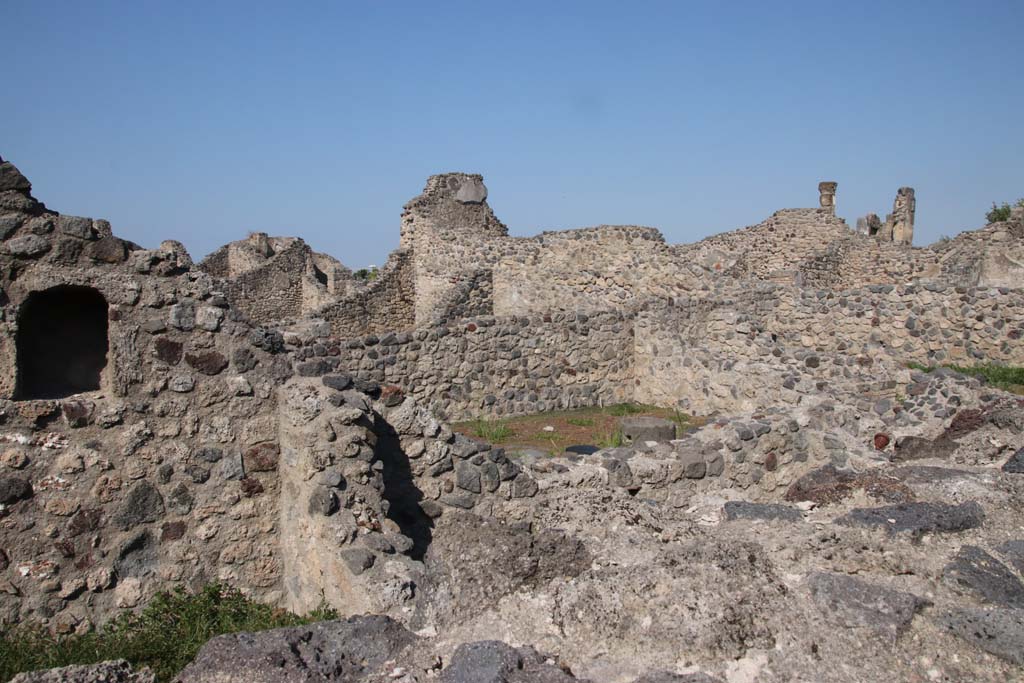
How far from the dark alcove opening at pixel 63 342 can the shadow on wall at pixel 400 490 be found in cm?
194

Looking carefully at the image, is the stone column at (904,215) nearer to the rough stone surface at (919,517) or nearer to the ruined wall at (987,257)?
the ruined wall at (987,257)

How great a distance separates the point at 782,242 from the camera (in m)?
A: 23.7

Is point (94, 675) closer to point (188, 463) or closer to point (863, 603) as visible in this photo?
point (188, 463)

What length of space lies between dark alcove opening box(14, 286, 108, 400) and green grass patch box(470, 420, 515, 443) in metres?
5.08

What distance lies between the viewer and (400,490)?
5.89 m

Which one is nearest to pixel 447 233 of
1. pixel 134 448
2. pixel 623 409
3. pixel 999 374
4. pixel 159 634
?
pixel 623 409

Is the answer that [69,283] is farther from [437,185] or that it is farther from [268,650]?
[437,185]

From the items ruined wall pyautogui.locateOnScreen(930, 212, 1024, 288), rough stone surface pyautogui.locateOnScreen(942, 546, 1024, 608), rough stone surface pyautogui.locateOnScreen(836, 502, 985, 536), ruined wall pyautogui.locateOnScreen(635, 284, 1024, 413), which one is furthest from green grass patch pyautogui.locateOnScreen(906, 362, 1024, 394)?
rough stone surface pyautogui.locateOnScreen(942, 546, 1024, 608)

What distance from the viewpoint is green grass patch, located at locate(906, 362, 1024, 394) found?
1130cm

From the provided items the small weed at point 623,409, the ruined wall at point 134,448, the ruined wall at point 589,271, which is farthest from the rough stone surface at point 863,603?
the ruined wall at point 589,271

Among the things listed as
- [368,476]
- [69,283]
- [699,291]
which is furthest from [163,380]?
[699,291]

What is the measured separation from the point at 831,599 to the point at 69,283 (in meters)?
4.86

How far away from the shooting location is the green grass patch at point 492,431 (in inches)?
407

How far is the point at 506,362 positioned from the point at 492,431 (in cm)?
171
